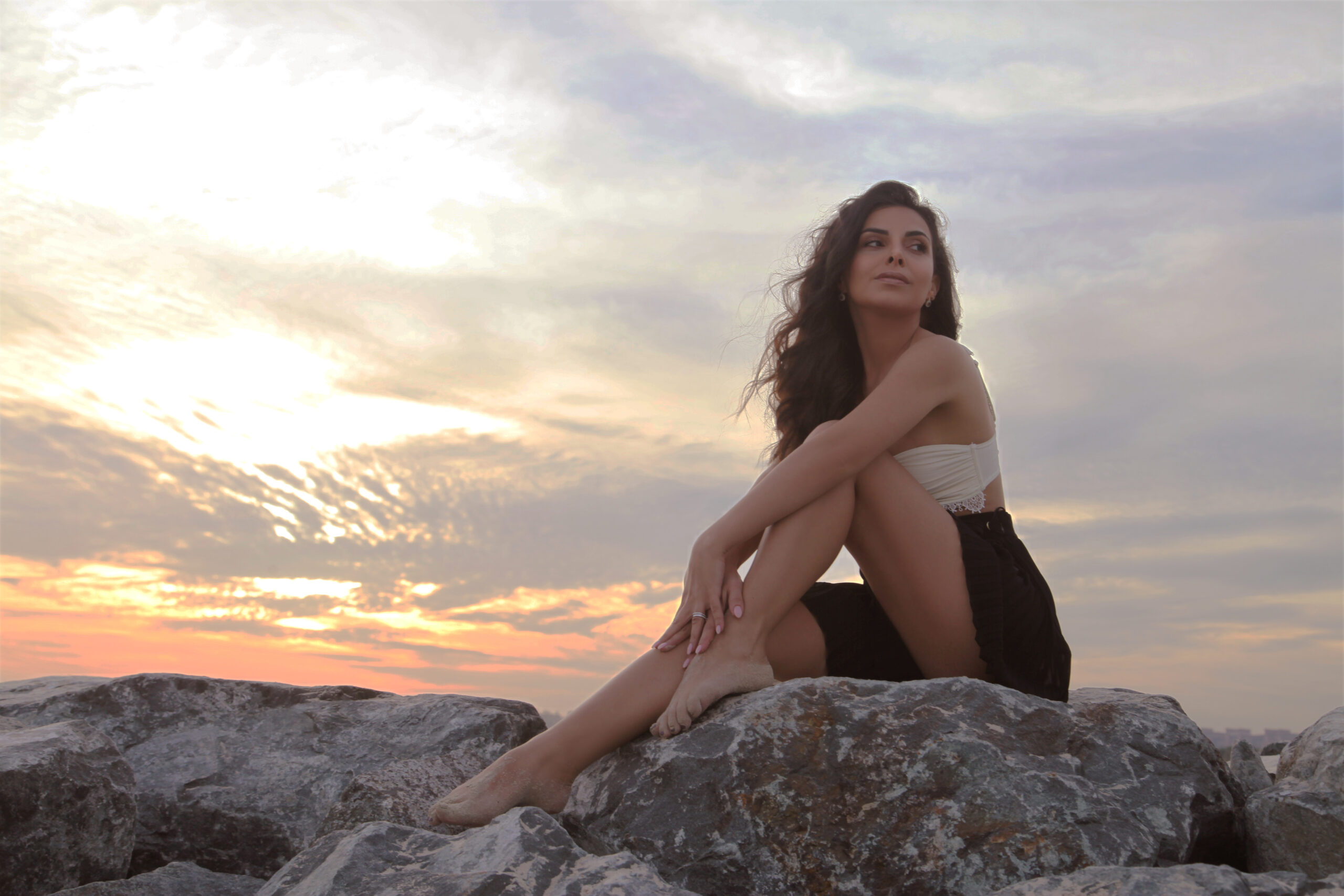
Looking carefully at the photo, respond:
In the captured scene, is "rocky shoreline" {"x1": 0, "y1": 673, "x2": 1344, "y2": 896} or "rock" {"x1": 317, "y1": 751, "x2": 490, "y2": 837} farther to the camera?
"rock" {"x1": 317, "y1": 751, "x2": 490, "y2": 837}

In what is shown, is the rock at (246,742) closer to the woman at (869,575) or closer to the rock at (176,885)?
the rock at (176,885)

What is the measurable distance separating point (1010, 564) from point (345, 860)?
2.42 metres

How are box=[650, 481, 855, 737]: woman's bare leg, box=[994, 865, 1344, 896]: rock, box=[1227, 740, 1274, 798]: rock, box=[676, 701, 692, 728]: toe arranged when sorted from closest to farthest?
box=[994, 865, 1344, 896]: rock < box=[676, 701, 692, 728]: toe < box=[650, 481, 855, 737]: woman's bare leg < box=[1227, 740, 1274, 798]: rock

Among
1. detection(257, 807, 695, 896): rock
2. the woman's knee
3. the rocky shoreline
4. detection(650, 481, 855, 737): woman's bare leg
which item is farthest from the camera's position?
the woman's knee

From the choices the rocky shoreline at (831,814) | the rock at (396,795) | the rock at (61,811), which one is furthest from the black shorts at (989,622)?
the rock at (61,811)

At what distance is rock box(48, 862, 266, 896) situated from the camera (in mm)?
3227

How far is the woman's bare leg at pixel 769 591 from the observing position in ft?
10.4

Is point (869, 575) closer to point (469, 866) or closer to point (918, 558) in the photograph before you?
point (918, 558)

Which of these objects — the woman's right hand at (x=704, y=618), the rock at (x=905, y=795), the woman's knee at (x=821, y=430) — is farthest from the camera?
the woman's knee at (x=821, y=430)

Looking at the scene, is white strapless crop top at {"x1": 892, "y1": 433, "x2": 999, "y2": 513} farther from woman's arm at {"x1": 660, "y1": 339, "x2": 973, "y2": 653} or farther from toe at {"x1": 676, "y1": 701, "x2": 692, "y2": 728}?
toe at {"x1": 676, "y1": 701, "x2": 692, "y2": 728}

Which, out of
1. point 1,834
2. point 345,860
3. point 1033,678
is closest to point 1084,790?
point 1033,678

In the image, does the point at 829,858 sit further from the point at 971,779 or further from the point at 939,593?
the point at 939,593

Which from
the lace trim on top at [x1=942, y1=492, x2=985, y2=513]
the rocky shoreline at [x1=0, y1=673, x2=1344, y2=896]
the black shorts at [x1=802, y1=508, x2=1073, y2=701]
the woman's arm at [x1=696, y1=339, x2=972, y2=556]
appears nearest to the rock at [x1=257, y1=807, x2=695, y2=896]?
the rocky shoreline at [x1=0, y1=673, x2=1344, y2=896]

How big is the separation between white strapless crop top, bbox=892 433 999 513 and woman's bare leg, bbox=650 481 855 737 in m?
0.44
